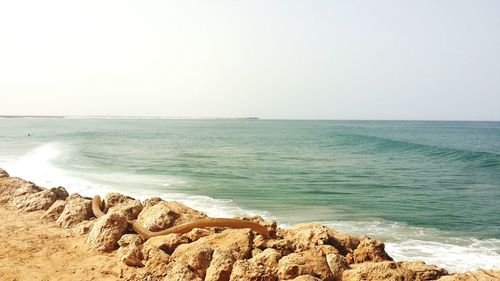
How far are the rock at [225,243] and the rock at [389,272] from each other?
158 cm

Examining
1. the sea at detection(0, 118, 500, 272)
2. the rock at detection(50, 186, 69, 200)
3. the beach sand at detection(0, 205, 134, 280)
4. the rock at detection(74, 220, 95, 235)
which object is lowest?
the sea at detection(0, 118, 500, 272)

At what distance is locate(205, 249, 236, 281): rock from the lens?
19.0 feet

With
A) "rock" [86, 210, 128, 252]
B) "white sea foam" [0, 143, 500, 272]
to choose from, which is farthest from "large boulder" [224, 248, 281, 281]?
"white sea foam" [0, 143, 500, 272]

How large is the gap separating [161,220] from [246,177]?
49.2 ft

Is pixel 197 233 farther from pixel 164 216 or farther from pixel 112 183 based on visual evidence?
pixel 112 183

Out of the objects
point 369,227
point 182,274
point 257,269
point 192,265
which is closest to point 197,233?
point 192,265

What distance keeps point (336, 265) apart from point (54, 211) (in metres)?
7.10

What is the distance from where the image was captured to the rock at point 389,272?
5.65 metres

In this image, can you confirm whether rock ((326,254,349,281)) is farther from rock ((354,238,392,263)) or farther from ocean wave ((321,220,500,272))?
ocean wave ((321,220,500,272))

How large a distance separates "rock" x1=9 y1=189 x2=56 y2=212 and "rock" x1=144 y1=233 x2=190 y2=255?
4.76m

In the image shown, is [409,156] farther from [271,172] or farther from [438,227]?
[438,227]

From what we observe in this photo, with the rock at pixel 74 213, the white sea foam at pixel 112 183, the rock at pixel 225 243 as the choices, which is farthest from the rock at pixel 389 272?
the white sea foam at pixel 112 183

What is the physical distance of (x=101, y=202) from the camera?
33.6 ft

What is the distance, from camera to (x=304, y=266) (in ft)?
19.1
